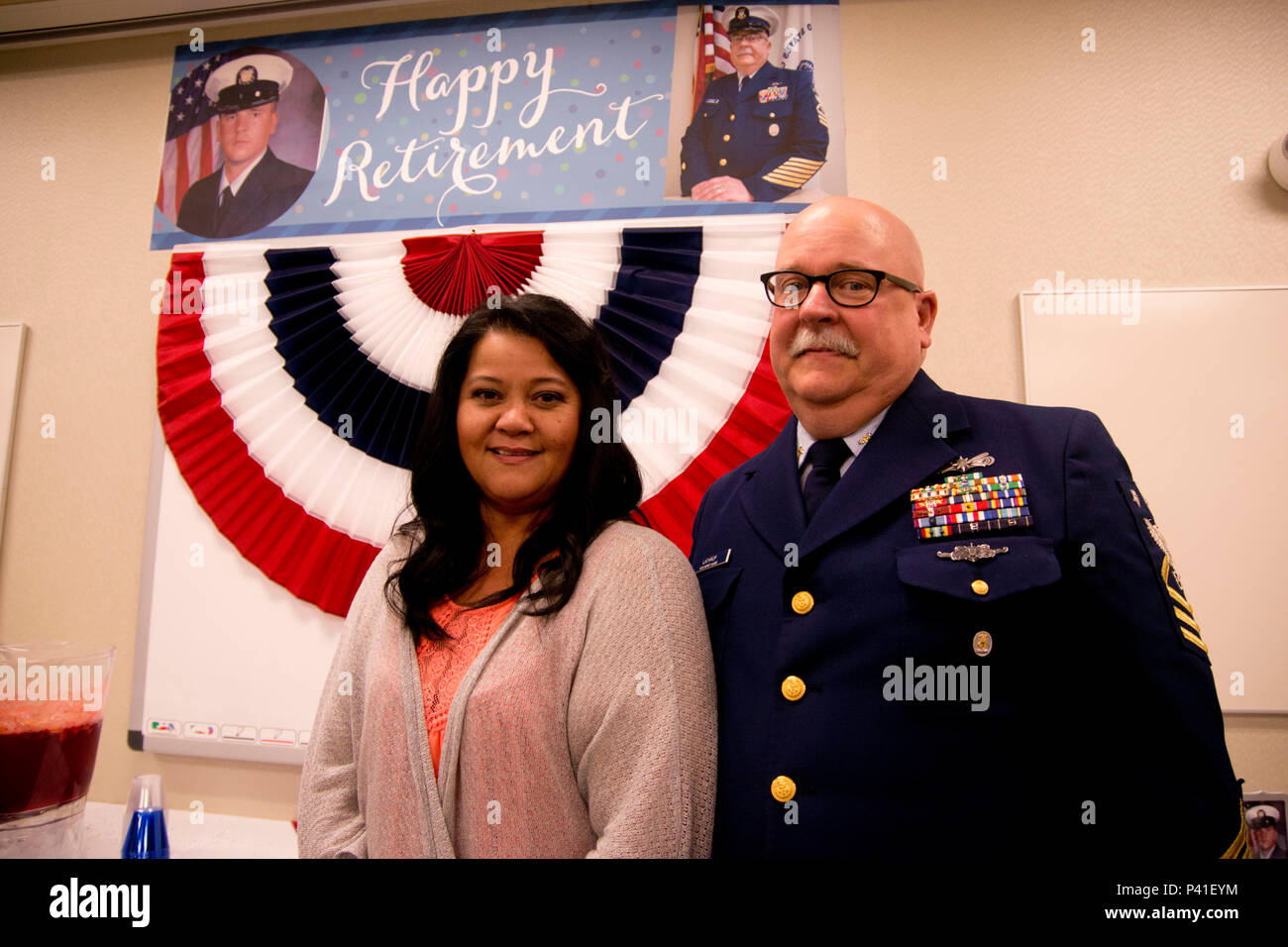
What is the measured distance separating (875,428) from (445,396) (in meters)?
0.66

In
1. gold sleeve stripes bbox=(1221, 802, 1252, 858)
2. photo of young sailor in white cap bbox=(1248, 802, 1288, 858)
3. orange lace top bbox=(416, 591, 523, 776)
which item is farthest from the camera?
photo of young sailor in white cap bbox=(1248, 802, 1288, 858)

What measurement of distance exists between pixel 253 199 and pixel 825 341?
1752mm

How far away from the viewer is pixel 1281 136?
1.54 m

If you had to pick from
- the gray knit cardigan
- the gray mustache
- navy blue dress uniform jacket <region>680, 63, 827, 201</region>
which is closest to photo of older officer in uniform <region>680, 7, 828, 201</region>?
navy blue dress uniform jacket <region>680, 63, 827, 201</region>

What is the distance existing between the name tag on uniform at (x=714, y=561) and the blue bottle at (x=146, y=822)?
104 cm

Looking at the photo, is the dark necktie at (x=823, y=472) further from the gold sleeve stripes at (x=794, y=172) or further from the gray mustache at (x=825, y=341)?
the gold sleeve stripes at (x=794, y=172)

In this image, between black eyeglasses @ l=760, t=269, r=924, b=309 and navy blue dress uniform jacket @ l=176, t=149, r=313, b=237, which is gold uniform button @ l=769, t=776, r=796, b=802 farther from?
navy blue dress uniform jacket @ l=176, t=149, r=313, b=237

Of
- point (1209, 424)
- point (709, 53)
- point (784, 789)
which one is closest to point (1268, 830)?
point (1209, 424)

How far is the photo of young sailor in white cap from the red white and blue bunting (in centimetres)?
128

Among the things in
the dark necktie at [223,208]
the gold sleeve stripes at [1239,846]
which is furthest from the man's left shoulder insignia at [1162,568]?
the dark necktie at [223,208]

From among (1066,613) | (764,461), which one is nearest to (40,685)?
(764,461)

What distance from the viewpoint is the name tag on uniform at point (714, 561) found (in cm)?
107

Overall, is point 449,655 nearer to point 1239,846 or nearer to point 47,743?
point 47,743

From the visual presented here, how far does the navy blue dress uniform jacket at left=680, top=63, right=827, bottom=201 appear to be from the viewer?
1696 millimetres
